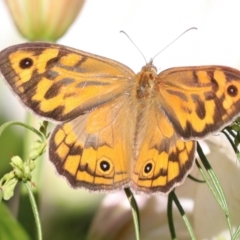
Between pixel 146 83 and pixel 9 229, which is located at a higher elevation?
pixel 146 83

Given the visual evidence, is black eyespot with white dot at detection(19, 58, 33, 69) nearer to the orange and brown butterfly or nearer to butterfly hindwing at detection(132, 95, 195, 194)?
the orange and brown butterfly

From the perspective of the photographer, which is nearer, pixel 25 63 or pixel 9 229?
pixel 25 63

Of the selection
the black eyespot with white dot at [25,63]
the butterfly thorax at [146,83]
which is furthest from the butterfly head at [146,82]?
the black eyespot with white dot at [25,63]

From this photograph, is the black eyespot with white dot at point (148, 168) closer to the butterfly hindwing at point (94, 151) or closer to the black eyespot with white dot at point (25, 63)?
the butterfly hindwing at point (94, 151)

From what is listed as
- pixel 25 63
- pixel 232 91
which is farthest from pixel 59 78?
pixel 232 91

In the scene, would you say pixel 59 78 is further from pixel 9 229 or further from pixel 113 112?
pixel 9 229

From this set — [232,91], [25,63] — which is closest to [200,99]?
[232,91]
